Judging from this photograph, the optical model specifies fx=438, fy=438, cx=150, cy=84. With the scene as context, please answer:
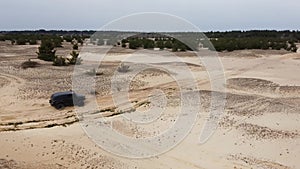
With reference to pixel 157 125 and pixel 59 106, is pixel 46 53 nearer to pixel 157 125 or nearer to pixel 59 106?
pixel 59 106

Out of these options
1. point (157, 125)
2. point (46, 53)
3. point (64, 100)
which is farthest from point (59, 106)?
point (46, 53)

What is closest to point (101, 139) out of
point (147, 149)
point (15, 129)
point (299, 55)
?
point (147, 149)

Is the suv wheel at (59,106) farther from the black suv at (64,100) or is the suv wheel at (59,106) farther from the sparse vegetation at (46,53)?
the sparse vegetation at (46,53)

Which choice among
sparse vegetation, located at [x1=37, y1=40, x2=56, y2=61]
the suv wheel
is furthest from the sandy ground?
sparse vegetation, located at [x1=37, y1=40, x2=56, y2=61]

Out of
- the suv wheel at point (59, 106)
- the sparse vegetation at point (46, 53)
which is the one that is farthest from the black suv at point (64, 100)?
the sparse vegetation at point (46, 53)

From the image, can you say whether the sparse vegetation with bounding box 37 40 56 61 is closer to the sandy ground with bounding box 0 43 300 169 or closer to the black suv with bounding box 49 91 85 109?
the sandy ground with bounding box 0 43 300 169

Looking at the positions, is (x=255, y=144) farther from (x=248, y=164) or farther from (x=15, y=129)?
(x=15, y=129)
